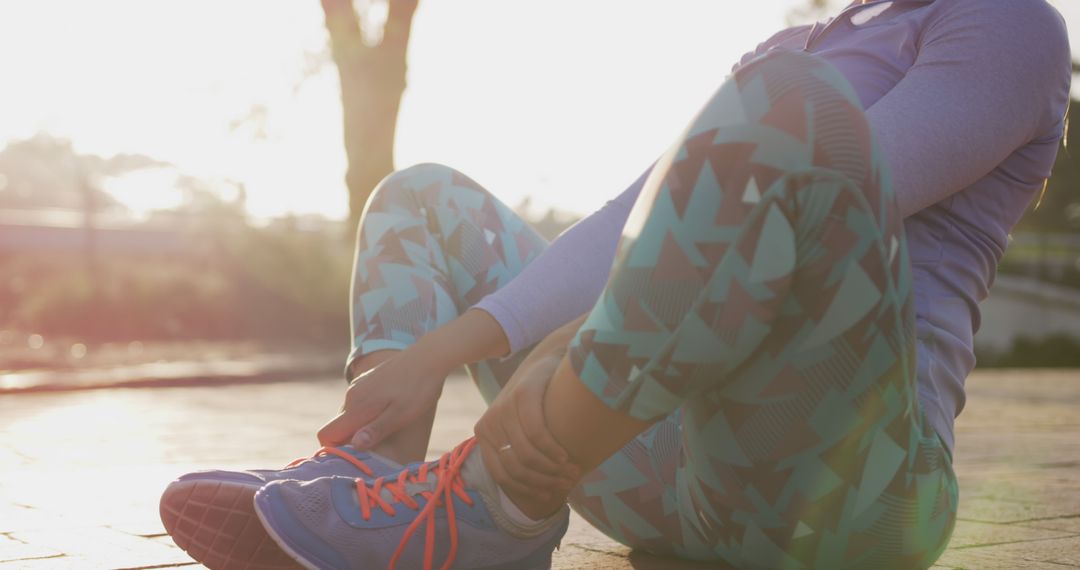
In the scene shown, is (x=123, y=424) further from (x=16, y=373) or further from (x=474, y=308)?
(x=474, y=308)

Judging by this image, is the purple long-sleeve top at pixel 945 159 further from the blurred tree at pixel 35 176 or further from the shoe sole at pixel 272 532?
the blurred tree at pixel 35 176

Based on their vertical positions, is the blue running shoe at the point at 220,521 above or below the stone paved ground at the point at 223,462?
above

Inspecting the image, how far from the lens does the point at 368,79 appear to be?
12.9 m

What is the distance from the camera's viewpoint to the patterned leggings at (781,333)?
120 centimetres

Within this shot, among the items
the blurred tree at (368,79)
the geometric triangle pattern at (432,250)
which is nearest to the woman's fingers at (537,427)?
the geometric triangle pattern at (432,250)

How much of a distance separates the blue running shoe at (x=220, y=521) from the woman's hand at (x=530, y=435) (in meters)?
0.32

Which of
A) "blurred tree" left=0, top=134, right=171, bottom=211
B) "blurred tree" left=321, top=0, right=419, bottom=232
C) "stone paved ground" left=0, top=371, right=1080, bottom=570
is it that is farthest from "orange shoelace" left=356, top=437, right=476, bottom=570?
"blurred tree" left=0, top=134, right=171, bottom=211

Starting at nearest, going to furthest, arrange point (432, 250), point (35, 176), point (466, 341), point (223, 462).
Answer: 1. point (466, 341)
2. point (432, 250)
3. point (223, 462)
4. point (35, 176)

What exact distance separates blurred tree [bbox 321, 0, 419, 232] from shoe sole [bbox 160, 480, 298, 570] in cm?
1134

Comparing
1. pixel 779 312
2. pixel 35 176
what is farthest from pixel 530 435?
pixel 35 176

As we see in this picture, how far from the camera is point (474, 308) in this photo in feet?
5.39

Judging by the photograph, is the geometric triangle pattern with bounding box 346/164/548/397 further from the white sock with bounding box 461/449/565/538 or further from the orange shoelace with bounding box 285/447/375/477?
the white sock with bounding box 461/449/565/538

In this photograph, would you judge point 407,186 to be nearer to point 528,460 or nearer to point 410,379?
point 410,379

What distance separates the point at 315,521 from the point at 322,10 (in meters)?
12.2
